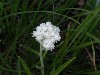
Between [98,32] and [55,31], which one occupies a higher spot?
[98,32]

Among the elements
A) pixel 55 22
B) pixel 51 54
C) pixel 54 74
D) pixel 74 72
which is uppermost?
pixel 55 22

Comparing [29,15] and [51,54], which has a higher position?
[29,15]

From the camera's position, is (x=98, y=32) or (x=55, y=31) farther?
(x=98, y=32)

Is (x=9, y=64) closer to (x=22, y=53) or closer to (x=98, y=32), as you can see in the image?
(x=22, y=53)

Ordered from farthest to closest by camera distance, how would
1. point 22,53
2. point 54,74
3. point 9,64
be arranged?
point 22,53 < point 9,64 < point 54,74

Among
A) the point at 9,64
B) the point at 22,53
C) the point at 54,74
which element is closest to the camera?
the point at 54,74

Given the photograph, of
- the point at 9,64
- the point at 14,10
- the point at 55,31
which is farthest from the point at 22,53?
the point at 55,31

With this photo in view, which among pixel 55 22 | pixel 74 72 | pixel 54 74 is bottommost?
pixel 54 74

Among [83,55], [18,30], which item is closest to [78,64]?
[83,55]

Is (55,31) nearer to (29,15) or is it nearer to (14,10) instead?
(14,10)
